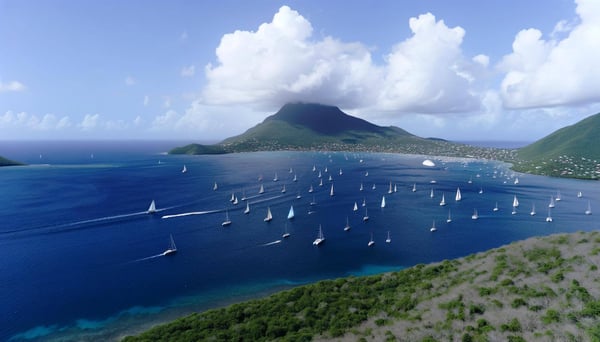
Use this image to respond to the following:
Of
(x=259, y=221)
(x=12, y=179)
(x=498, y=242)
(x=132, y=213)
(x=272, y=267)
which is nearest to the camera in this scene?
(x=272, y=267)

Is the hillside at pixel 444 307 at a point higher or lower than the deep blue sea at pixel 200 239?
higher

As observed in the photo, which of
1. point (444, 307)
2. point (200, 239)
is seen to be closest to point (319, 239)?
point (200, 239)

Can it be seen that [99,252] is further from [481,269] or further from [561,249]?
[561,249]

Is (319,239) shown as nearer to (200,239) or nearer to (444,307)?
(200,239)

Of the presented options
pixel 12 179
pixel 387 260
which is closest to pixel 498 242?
pixel 387 260

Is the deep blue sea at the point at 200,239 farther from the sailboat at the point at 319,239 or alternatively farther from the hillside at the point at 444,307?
the hillside at the point at 444,307

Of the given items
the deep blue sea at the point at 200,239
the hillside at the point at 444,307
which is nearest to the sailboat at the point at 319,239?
the deep blue sea at the point at 200,239

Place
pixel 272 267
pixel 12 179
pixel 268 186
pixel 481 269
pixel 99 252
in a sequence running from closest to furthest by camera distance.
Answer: pixel 481 269 < pixel 272 267 < pixel 99 252 < pixel 268 186 < pixel 12 179
